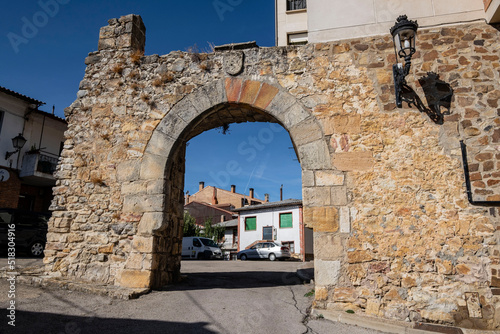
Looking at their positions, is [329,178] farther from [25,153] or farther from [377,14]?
[25,153]

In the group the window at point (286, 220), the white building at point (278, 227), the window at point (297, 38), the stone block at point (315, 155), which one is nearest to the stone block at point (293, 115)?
the stone block at point (315, 155)

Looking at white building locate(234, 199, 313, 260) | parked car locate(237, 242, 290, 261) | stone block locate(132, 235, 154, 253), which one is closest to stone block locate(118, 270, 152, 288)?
stone block locate(132, 235, 154, 253)

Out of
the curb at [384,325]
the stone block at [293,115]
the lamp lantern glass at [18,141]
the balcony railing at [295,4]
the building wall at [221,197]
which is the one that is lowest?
the curb at [384,325]

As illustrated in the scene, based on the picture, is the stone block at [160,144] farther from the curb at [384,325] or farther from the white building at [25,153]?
the white building at [25,153]

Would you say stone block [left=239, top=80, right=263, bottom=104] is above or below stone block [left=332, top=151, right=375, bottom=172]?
above

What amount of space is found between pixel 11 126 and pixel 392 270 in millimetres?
15901

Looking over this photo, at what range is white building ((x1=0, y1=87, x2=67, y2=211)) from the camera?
1376 centimetres

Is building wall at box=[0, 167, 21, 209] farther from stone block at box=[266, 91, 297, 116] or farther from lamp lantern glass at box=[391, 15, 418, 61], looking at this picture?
lamp lantern glass at box=[391, 15, 418, 61]

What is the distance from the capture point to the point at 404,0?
5.21 m

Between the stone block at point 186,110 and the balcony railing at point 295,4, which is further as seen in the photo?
the balcony railing at point 295,4

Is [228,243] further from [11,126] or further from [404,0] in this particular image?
[404,0]

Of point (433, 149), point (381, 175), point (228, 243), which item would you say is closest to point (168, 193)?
point (381, 175)

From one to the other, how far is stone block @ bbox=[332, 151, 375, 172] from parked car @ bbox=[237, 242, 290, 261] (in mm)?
16059

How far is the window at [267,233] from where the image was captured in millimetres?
24375
